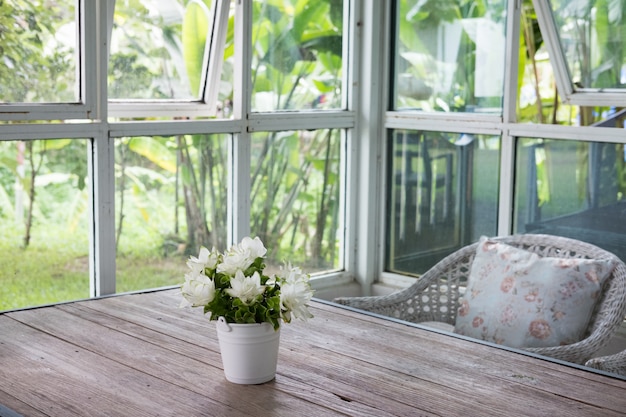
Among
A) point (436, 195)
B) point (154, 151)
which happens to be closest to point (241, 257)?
point (154, 151)

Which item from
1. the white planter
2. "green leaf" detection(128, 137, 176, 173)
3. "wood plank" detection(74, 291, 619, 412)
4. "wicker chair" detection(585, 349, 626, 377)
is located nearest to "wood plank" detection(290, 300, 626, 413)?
"wood plank" detection(74, 291, 619, 412)

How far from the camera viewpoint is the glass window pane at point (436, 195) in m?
4.23

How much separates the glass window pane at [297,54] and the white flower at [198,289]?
81.8 inches

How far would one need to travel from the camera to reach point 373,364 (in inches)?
95.4

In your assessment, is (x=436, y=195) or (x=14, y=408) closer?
(x=14, y=408)

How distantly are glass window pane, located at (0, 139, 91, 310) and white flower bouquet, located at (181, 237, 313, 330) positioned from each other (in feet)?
4.75

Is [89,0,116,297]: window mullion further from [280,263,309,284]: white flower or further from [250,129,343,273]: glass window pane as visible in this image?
[280,263,309,284]: white flower

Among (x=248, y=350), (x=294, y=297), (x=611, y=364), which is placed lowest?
(x=611, y=364)

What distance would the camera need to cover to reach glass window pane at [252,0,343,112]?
413 centimetres

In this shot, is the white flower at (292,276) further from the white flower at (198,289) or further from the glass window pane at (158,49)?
the glass window pane at (158,49)

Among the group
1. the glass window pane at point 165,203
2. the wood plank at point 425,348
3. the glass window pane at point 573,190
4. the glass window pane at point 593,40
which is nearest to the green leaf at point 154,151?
the glass window pane at point 165,203

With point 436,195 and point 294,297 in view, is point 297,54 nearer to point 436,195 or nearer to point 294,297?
point 436,195

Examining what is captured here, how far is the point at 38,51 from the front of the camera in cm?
333

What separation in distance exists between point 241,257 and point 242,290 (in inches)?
3.5
